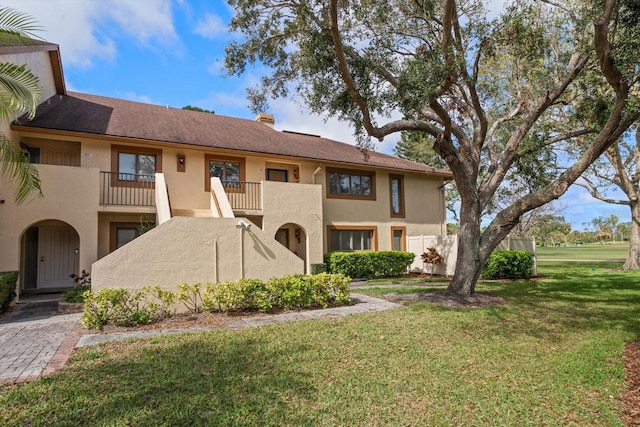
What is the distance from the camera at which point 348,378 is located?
16.0ft

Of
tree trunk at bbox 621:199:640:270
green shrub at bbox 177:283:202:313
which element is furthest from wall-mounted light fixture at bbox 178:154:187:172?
tree trunk at bbox 621:199:640:270

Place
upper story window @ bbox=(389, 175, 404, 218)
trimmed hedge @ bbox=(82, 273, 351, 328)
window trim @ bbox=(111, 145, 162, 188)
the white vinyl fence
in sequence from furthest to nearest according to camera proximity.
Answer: upper story window @ bbox=(389, 175, 404, 218)
the white vinyl fence
window trim @ bbox=(111, 145, 162, 188)
trimmed hedge @ bbox=(82, 273, 351, 328)

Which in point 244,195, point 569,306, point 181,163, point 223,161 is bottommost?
point 569,306

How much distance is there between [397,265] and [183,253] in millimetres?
10864

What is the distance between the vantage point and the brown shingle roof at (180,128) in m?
13.4

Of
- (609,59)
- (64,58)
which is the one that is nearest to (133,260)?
(609,59)

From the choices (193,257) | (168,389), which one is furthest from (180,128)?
(168,389)

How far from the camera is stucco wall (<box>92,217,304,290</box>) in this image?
8372 millimetres

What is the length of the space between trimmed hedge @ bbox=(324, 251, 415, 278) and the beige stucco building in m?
A: 0.93

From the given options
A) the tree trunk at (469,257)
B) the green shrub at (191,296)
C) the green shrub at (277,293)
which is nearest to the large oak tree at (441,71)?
the tree trunk at (469,257)

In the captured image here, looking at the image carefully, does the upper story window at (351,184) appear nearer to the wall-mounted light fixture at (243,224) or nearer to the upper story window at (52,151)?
the wall-mounted light fixture at (243,224)

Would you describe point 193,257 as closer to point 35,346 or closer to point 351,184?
point 35,346

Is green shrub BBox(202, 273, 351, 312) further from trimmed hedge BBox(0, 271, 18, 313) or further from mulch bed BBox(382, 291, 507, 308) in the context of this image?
trimmed hedge BBox(0, 271, 18, 313)

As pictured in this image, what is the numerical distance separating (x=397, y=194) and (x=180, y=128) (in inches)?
434
